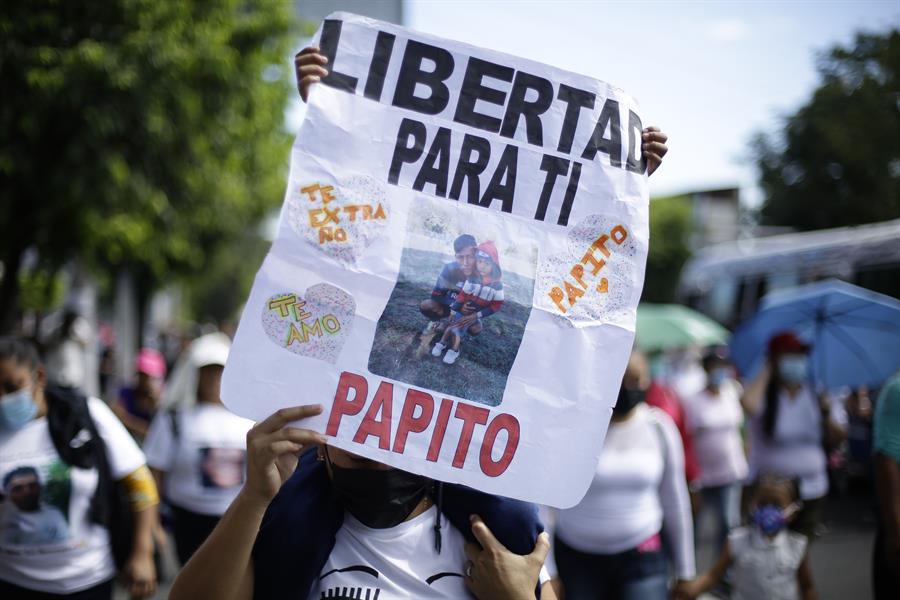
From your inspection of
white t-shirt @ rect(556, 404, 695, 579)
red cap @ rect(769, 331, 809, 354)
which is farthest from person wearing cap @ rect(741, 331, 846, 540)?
white t-shirt @ rect(556, 404, 695, 579)

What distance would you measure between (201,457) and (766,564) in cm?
311

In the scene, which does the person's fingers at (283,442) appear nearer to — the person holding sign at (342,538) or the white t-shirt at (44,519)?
the person holding sign at (342,538)

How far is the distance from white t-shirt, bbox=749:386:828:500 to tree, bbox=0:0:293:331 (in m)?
6.54

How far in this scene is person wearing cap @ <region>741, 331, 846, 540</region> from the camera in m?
5.68

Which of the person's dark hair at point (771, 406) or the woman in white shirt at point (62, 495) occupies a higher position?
the person's dark hair at point (771, 406)

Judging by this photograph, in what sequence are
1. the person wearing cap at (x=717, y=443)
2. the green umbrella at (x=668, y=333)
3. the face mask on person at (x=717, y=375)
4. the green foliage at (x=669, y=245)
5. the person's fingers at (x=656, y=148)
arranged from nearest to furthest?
the person's fingers at (x=656, y=148) < the person wearing cap at (x=717, y=443) < the face mask on person at (x=717, y=375) < the green umbrella at (x=668, y=333) < the green foliage at (x=669, y=245)

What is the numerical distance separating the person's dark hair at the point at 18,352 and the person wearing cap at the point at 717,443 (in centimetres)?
525

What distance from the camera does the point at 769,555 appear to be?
189 inches

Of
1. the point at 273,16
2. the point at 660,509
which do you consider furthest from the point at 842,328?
the point at 273,16

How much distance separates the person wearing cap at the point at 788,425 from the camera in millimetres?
5676

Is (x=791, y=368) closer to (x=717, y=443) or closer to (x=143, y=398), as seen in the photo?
(x=717, y=443)

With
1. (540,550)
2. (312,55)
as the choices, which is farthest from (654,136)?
(540,550)

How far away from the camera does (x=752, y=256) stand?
17.7 m

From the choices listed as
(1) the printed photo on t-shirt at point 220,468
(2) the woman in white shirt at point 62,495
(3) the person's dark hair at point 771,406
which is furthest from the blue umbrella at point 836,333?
(2) the woman in white shirt at point 62,495
